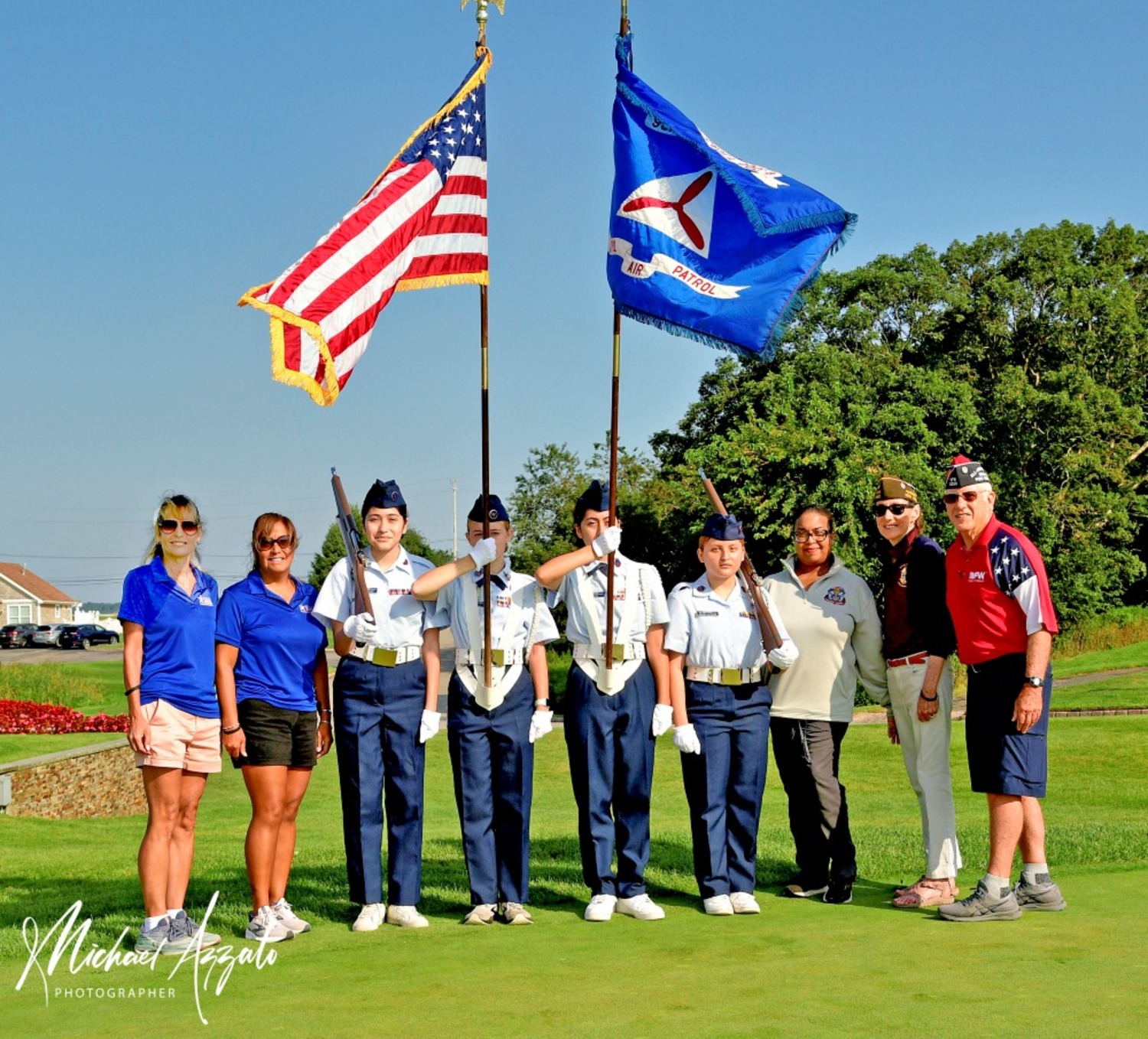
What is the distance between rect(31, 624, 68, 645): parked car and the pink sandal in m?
66.0

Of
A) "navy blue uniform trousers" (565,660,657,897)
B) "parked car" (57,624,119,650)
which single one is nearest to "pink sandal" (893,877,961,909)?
"navy blue uniform trousers" (565,660,657,897)

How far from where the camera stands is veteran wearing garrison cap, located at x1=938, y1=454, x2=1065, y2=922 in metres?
5.96

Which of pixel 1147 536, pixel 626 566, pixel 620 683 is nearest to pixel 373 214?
pixel 626 566

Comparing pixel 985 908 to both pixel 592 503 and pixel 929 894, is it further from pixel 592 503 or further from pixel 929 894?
pixel 592 503

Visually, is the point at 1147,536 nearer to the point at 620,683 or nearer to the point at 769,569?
the point at 769,569

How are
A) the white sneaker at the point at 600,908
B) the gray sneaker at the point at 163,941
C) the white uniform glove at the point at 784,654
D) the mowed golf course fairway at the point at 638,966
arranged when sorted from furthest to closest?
the white uniform glove at the point at 784,654, the white sneaker at the point at 600,908, the gray sneaker at the point at 163,941, the mowed golf course fairway at the point at 638,966

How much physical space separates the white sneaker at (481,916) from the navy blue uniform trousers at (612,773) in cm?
49

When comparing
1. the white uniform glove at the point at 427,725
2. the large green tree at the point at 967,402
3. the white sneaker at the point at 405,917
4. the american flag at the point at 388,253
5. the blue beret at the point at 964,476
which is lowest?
the white sneaker at the point at 405,917

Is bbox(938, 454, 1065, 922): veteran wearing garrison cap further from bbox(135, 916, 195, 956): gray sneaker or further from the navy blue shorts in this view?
bbox(135, 916, 195, 956): gray sneaker

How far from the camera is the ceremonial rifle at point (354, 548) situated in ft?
19.9

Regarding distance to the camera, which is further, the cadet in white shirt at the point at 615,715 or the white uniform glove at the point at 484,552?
the cadet in white shirt at the point at 615,715

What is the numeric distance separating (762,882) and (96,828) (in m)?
8.41

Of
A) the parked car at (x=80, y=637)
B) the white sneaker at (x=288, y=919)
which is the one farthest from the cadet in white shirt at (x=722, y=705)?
the parked car at (x=80, y=637)

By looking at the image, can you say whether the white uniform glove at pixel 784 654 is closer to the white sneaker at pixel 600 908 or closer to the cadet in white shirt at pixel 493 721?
the cadet in white shirt at pixel 493 721
